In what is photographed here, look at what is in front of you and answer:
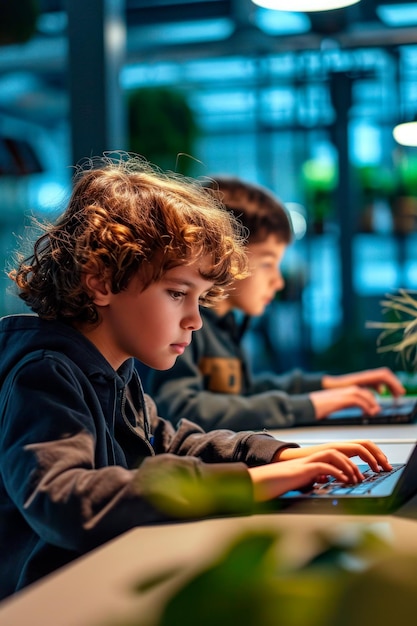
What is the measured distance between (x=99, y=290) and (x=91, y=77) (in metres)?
1.57

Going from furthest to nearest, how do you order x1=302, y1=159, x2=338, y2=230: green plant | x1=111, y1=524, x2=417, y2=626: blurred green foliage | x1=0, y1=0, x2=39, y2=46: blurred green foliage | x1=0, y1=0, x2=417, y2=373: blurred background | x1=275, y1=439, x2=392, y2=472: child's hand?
x1=302, y1=159, x2=338, y2=230: green plant < x1=0, y1=0, x2=417, y2=373: blurred background < x1=0, y1=0, x2=39, y2=46: blurred green foliage < x1=275, y1=439, x2=392, y2=472: child's hand < x1=111, y1=524, x2=417, y2=626: blurred green foliage

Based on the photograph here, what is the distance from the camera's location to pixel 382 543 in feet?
2.05

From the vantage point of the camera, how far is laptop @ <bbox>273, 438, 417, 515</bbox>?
38.6 inches

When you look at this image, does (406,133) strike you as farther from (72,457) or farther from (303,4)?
(72,457)

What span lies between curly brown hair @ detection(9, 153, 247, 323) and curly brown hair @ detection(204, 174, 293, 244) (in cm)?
99

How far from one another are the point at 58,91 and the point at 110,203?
4911mm

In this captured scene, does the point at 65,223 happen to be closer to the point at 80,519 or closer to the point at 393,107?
the point at 80,519

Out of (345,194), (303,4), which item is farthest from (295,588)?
(345,194)

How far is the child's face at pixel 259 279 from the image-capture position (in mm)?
2428

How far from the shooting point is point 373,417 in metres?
2.09

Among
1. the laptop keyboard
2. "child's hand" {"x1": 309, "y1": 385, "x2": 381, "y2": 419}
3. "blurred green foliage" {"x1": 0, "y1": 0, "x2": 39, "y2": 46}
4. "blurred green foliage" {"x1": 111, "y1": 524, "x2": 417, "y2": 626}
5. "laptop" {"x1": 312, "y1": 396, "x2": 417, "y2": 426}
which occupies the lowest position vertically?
"laptop" {"x1": 312, "y1": 396, "x2": 417, "y2": 426}

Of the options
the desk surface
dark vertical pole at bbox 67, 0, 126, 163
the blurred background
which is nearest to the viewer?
the desk surface

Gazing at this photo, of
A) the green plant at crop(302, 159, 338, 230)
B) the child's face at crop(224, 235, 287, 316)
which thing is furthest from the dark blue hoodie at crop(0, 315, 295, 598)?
the green plant at crop(302, 159, 338, 230)

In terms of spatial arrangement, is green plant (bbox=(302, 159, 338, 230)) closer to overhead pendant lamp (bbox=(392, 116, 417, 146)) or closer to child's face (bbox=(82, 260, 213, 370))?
→ overhead pendant lamp (bbox=(392, 116, 417, 146))
